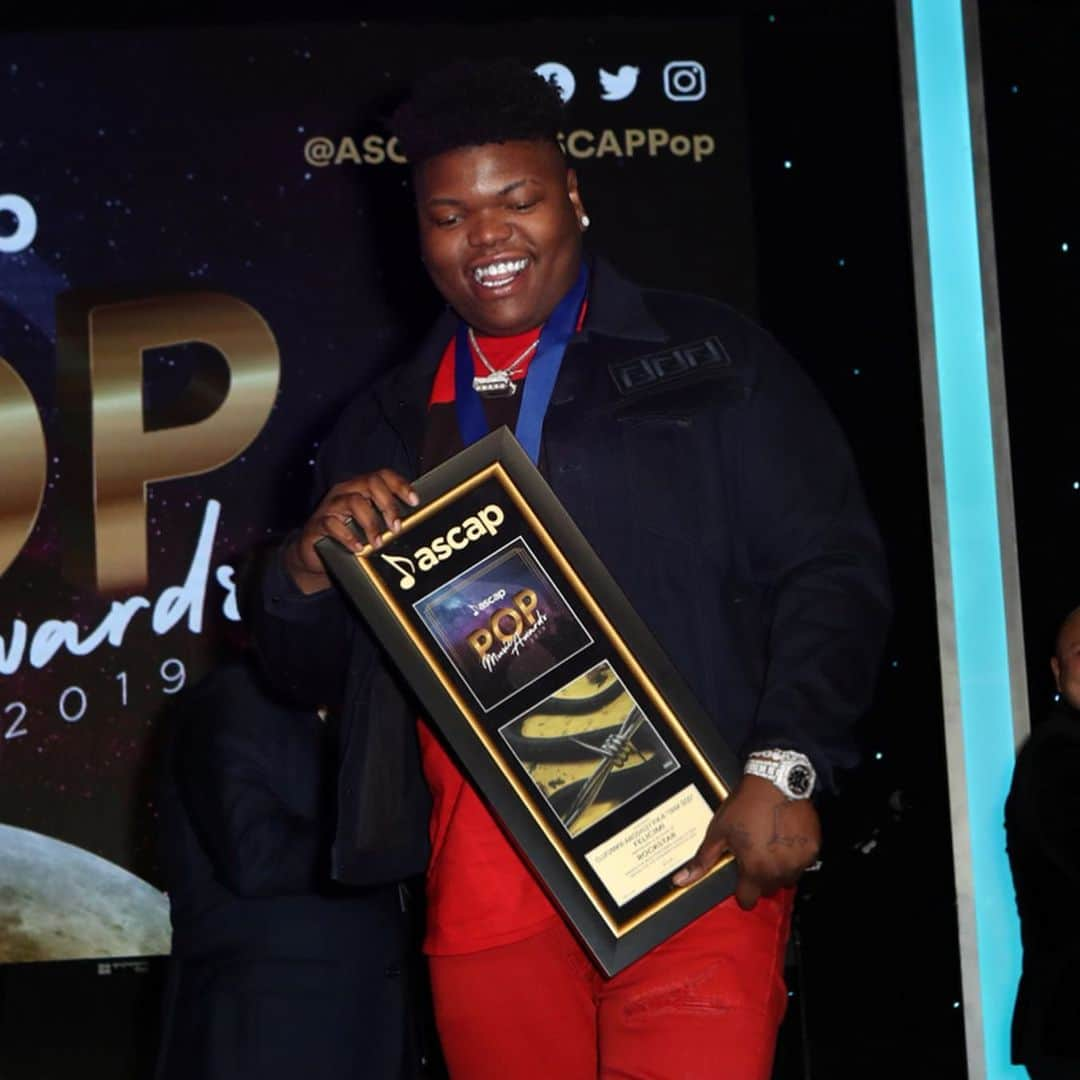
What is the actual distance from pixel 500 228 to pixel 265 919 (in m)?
1.48

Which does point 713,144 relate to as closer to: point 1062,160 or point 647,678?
point 1062,160

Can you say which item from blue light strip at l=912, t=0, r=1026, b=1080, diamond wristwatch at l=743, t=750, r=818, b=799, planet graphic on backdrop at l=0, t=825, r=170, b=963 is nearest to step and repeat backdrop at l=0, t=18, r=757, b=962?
planet graphic on backdrop at l=0, t=825, r=170, b=963

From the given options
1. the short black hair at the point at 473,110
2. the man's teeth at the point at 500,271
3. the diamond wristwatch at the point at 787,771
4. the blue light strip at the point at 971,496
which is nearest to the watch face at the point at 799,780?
the diamond wristwatch at the point at 787,771

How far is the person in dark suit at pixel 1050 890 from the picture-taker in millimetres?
2848

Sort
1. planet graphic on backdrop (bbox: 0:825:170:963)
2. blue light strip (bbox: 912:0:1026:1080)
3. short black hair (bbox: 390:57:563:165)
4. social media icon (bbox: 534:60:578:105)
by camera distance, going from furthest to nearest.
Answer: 1. social media icon (bbox: 534:60:578:105)
2. planet graphic on backdrop (bbox: 0:825:170:963)
3. blue light strip (bbox: 912:0:1026:1080)
4. short black hair (bbox: 390:57:563:165)

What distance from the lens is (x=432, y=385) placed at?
82.6 inches

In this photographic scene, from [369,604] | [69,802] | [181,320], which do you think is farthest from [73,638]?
[369,604]

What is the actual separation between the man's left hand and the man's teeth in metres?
0.66

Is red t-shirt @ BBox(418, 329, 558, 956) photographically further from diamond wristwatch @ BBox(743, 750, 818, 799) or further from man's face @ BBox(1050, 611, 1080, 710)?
man's face @ BBox(1050, 611, 1080, 710)

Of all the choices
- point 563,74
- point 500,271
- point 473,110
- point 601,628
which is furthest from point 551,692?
point 563,74

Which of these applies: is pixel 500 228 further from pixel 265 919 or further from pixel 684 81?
pixel 684 81

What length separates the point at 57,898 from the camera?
12.8 feet

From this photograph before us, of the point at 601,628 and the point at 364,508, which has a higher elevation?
the point at 364,508

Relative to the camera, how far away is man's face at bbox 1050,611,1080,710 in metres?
3.02
